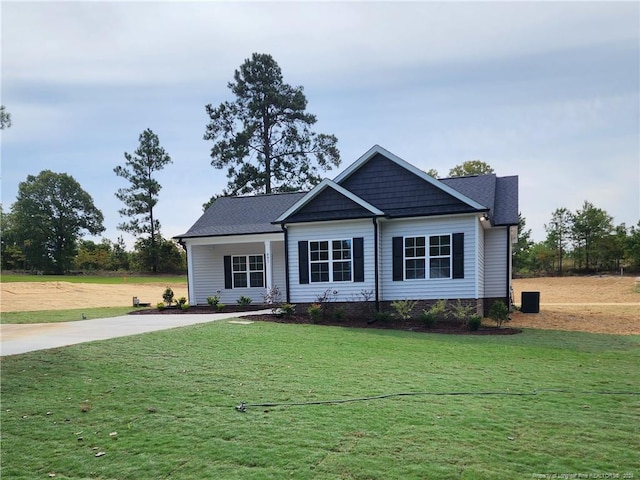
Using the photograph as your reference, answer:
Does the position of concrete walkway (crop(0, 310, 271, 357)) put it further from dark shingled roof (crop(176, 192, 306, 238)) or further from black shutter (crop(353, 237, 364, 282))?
dark shingled roof (crop(176, 192, 306, 238))

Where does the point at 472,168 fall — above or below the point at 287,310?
above

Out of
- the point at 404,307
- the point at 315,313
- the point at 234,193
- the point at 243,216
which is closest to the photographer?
the point at 315,313

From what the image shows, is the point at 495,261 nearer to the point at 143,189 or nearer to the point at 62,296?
the point at 62,296

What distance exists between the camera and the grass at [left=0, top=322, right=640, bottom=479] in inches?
144

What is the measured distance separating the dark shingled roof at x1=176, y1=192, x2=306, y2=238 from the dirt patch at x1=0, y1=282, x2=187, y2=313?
7.48 metres

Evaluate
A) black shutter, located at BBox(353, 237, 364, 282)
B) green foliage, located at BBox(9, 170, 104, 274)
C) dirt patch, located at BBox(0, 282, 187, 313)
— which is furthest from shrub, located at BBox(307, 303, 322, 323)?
green foliage, located at BBox(9, 170, 104, 274)

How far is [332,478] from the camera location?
3.37 metres

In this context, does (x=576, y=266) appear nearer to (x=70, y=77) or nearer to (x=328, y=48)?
(x=328, y=48)

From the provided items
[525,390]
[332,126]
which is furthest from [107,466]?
[332,126]

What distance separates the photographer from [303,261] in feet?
51.6

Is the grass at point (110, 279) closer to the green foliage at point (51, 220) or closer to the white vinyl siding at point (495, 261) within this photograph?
the green foliage at point (51, 220)

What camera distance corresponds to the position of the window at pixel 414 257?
48.8 feet

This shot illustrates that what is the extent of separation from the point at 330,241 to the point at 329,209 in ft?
3.77

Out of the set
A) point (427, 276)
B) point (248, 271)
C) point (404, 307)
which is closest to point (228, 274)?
point (248, 271)
